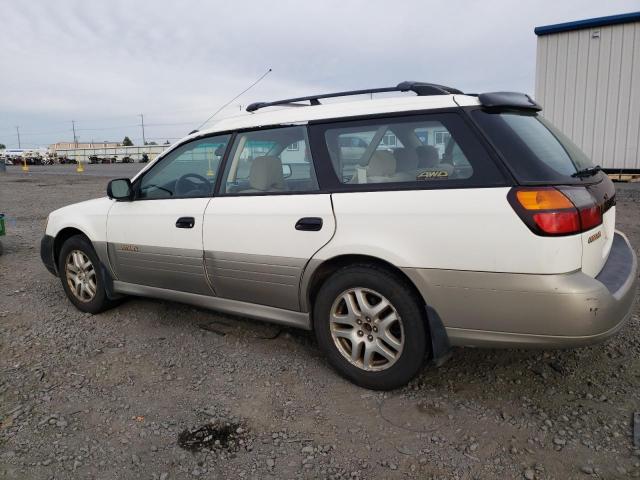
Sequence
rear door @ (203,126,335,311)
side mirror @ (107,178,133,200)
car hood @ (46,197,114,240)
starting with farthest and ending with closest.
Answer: car hood @ (46,197,114,240) → side mirror @ (107,178,133,200) → rear door @ (203,126,335,311)

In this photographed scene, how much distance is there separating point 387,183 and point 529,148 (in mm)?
770

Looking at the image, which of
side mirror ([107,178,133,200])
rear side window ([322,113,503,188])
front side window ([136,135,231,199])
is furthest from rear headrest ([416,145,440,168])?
side mirror ([107,178,133,200])

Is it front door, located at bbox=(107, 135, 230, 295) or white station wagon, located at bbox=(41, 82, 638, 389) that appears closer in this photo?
white station wagon, located at bbox=(41, 82, 638, 389)

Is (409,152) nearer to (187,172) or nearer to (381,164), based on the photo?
(381,164)

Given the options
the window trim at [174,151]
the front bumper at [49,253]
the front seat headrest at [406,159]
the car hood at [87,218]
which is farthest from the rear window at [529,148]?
the front bumper at [49,253]

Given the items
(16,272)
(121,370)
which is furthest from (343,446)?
(16,272)

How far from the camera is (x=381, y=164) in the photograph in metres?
3.03

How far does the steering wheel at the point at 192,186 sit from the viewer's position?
12.3 ft

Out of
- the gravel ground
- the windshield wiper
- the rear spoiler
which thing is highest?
the rear spoiler

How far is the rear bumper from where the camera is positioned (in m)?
2.46

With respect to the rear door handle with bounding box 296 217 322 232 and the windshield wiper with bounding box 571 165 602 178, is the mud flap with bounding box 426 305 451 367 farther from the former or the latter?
the windshield wiper with bounding box 571 165 602 178

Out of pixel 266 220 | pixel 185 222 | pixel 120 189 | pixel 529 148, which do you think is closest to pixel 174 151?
pixel 120 189

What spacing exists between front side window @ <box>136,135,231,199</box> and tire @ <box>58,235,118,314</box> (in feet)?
2.63

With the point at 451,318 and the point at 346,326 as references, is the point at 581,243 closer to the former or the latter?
the point at 451,318
